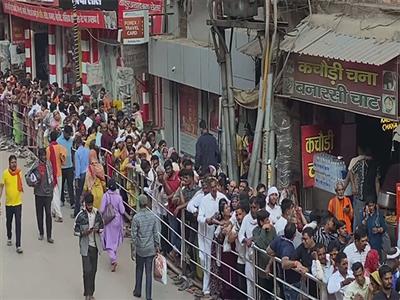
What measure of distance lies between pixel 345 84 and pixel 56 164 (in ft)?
19.2

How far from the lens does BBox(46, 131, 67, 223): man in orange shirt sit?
17.1 metres

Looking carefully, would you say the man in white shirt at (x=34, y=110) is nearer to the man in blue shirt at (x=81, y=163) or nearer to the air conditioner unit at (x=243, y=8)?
the man in blue shirt at (x=81, y=163)

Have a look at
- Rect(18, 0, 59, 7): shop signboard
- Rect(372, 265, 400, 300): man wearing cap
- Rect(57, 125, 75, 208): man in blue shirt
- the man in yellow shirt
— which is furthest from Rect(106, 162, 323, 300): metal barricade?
Rect(18, 0, 59, 7): shop signboard

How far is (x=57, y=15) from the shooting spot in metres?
28.0

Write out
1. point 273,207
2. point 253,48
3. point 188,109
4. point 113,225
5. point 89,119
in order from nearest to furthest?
point 273,207
point 113,225
point 253,48
point 89,119
point 188,109

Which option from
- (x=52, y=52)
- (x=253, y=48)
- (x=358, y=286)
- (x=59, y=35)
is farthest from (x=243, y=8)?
(x=52, y=52)

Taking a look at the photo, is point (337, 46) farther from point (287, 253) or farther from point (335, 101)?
point (287, 253)

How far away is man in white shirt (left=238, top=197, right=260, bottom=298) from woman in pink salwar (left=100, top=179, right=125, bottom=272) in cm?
274

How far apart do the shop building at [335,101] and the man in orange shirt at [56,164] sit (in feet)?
13.4

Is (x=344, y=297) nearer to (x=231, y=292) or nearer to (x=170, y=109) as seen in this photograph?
(x=231, y=292)

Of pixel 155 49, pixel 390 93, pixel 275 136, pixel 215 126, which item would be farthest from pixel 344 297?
pixel 155 49

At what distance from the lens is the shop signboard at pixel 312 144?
1590 centimetres

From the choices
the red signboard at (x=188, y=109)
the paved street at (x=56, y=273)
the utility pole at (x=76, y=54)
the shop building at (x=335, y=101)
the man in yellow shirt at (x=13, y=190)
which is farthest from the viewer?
the utility pole at (x=76, y=54)

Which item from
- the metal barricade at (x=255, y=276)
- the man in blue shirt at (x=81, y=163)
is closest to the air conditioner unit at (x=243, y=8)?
the man in blue shirt at (x=81, y=163)
